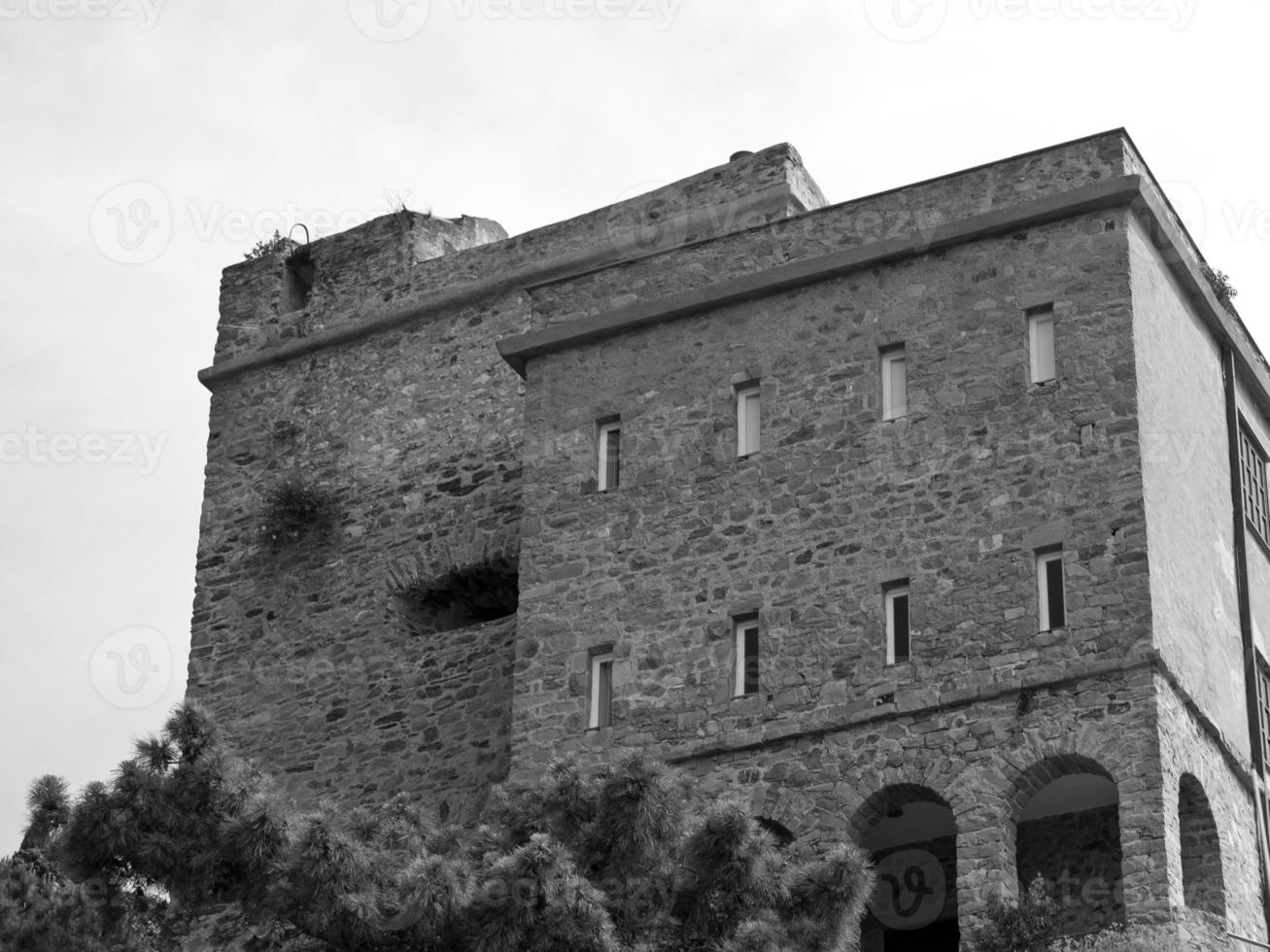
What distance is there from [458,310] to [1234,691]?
9738 millimetres

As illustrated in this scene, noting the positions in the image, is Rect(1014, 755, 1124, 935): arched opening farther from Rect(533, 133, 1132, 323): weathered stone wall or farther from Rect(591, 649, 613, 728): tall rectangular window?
Rect(533, 133, 1132, 323): weathered stone wall

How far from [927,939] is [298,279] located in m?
11.9

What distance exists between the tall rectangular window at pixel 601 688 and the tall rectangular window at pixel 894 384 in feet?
10.7

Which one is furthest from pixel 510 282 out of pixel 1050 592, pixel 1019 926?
pixel 1019 926

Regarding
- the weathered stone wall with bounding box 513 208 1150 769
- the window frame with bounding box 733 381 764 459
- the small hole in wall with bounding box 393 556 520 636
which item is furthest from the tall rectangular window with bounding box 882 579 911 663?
the small hole in wall with bounding box 393 556 520 636

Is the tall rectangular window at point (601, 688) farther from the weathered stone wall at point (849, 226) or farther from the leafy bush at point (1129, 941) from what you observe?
the leafy bush at point (1129, 941)

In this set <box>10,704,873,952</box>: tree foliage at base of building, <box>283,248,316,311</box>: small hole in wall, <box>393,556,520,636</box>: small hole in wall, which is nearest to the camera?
<box>10,704,873,952</box>: tree foliage at base of building

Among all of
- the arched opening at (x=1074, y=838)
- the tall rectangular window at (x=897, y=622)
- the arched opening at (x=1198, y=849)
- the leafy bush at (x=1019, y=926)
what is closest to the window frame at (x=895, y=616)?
the tall rectangular window at (x=897, y=622)

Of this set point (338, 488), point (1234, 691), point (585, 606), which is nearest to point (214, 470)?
point (338, 488)

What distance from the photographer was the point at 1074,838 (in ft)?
76.3

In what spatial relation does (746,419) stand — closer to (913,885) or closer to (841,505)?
(841,505)

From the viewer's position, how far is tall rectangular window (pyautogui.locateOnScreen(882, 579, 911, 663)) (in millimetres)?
23516

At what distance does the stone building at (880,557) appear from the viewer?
2277 centimetres

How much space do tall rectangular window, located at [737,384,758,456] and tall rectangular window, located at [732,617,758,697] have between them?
65.5 inches
